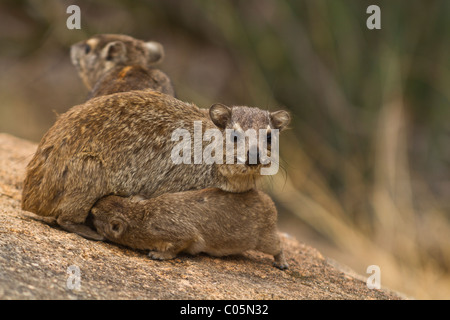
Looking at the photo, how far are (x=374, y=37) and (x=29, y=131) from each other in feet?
27.7

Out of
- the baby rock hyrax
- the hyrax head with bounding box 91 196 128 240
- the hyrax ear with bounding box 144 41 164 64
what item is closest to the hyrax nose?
the baby rock hyrax

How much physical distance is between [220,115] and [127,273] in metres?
1.70

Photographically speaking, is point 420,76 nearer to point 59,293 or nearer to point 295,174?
point 295,174

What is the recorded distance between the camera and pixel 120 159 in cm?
502

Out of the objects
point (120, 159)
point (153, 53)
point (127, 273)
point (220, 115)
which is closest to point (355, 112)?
point (153, 53)

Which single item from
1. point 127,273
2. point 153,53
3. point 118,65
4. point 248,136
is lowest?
point 127,273

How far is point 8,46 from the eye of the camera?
14586 mm

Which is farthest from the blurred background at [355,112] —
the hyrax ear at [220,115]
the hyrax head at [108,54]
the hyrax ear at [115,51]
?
the hyrax ear at [220,115]

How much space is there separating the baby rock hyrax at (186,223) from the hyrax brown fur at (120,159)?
0.16 meters

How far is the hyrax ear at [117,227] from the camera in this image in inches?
188

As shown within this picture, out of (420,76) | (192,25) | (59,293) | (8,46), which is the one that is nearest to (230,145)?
(59,293)

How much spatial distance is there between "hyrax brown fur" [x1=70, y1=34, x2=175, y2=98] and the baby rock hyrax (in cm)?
199

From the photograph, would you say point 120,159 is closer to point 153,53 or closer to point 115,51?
point 115,51

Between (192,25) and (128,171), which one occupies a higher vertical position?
(192,25)
